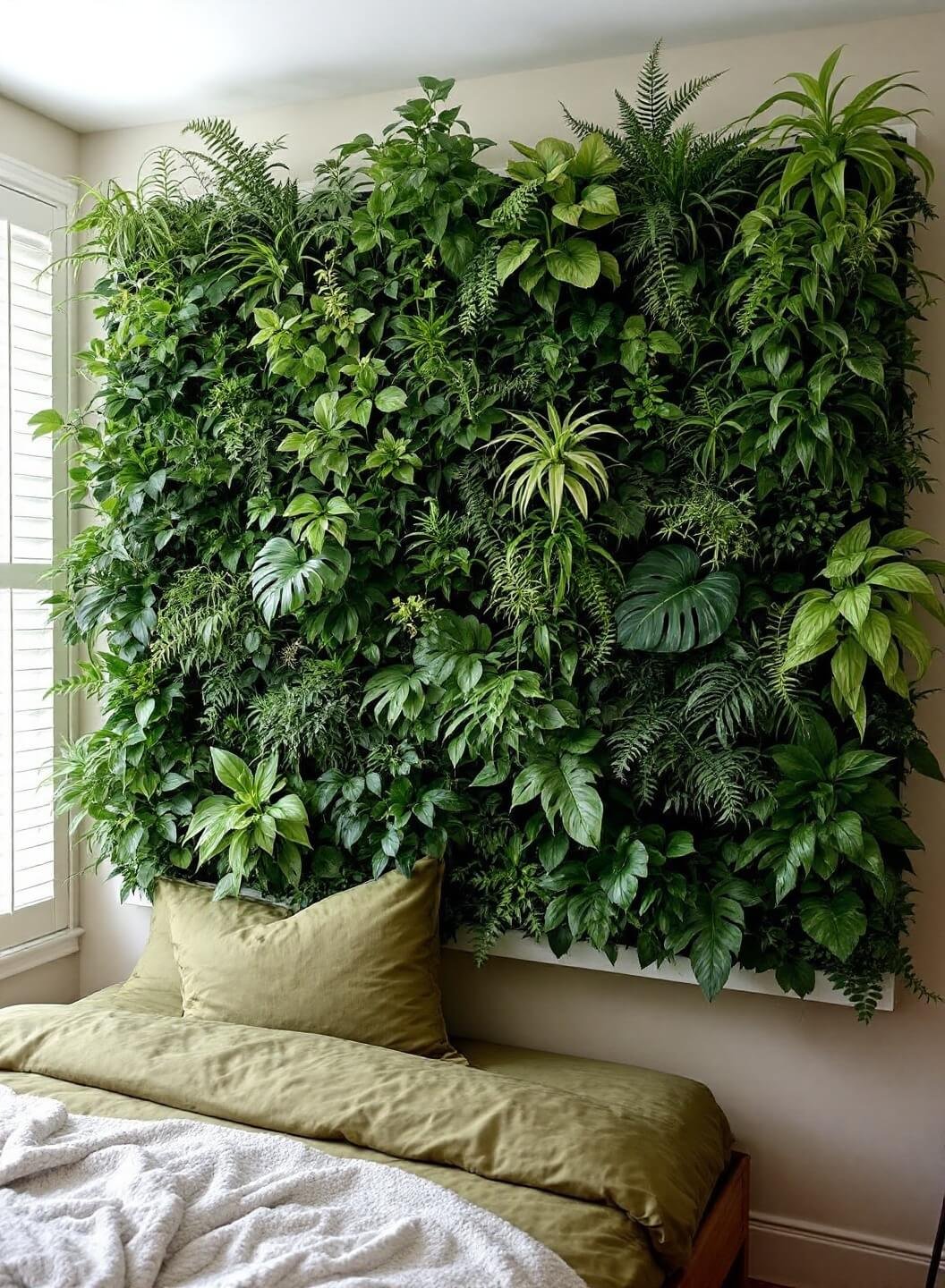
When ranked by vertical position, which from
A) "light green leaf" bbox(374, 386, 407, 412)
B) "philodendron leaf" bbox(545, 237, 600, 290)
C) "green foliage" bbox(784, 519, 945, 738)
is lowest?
"green foliage" bbox(784, 519, 945, 738)

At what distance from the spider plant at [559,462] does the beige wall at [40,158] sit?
1.65m

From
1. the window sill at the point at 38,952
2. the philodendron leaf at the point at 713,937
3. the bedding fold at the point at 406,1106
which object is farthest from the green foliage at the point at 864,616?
the window sill at the point at 38,952

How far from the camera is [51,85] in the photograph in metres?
2.89

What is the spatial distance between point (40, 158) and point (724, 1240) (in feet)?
10.5

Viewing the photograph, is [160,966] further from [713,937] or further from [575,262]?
[575,262]

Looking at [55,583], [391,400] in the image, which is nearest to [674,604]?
[391,400]

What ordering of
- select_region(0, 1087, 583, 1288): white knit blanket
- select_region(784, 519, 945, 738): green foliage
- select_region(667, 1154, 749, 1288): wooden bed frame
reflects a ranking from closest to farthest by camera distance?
select_region(0, 1087, 583, 1288): white knit blanket → select_region(667, 1154, 749, 1288): wooden bed frame → select_region(784, 519, 945, 738): green foliage

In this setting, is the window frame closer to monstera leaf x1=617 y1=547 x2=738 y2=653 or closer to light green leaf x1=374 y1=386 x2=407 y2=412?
light green leaf x1=374 y1=386 x2=407 y2=412

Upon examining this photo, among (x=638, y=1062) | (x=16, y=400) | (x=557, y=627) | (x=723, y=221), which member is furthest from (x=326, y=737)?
(x=723, y=221)

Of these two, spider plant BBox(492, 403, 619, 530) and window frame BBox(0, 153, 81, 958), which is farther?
window frame BBox(0, 153, 81, 958)

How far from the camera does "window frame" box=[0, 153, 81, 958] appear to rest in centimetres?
301

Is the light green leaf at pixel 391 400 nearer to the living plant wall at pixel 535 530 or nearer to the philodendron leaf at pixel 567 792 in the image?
the living plant wall at pixel 535 530

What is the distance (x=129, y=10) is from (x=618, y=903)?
2.29 meters

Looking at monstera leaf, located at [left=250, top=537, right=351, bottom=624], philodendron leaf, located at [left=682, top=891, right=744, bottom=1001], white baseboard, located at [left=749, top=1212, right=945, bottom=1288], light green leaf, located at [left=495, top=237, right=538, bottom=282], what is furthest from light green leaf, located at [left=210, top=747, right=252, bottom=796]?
white baseboard, located at [left=749, top=1212, right=945, bottom=1288]
